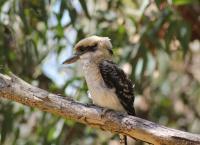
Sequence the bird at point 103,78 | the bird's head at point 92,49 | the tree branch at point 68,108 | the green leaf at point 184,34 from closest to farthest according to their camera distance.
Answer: the tree branch at point 68,108
the bird at point 103,78
the bird's head at point 92,49
the green leaf at point 184,34

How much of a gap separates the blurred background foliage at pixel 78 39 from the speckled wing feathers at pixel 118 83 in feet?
A: 2.51

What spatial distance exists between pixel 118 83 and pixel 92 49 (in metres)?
0.27

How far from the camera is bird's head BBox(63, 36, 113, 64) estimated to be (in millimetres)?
3904

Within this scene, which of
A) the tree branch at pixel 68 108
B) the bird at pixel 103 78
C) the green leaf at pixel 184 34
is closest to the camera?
the tree branch at pixel 68 108

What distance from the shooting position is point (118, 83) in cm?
382

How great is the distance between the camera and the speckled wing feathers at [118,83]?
3805mm

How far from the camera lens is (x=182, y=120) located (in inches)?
241

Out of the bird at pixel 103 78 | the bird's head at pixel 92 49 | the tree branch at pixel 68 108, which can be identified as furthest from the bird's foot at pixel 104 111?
the bird's head at pixel 92 49

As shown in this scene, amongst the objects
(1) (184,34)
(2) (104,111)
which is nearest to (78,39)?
(1) (184,34)

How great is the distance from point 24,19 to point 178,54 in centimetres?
191

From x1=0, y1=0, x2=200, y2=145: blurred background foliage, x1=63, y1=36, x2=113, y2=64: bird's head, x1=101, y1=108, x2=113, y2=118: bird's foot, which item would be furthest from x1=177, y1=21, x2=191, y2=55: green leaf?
x1=101, y1=108, x2=113, y2=118: bird's foot

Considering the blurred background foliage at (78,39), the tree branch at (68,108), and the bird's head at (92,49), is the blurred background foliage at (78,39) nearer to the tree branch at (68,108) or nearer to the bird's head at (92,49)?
the bird's head at (92,49)

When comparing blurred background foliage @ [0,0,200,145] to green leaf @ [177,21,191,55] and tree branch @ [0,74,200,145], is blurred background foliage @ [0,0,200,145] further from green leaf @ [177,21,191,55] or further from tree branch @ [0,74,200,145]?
tree branch @ [0,74,200,145]

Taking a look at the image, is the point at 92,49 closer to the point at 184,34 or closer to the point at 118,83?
the point at 118,83
